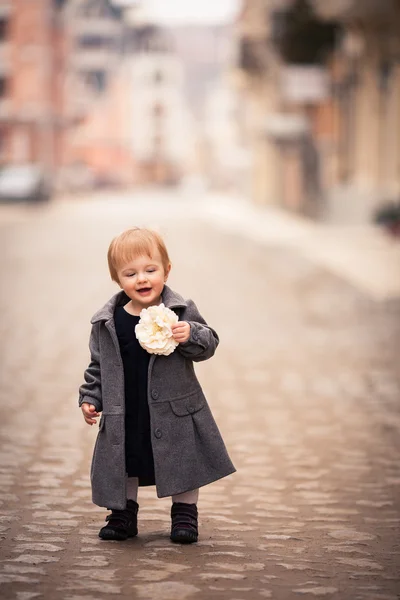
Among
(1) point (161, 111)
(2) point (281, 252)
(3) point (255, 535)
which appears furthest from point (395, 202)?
(1) point (161, 111)

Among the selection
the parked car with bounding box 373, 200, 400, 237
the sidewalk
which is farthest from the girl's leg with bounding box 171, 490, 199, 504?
the parked car with bounding box 373, 200, 400, 237

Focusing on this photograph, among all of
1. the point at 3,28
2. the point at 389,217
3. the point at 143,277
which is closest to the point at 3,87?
the point at 3,28

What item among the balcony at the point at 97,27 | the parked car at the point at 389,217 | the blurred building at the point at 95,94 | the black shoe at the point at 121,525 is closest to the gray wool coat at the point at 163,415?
the black shoe at the point at 121,525

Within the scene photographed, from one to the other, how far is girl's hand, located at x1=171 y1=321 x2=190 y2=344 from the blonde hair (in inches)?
8.9

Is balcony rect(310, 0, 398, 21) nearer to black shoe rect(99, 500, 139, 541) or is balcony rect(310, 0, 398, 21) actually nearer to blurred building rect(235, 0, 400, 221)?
blurred building rect(235, 0, 400, 221)

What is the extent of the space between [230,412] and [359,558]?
3486mm

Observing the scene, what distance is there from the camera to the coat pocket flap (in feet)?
14.7

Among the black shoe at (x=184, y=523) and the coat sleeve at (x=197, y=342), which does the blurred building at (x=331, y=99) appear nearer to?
the coat sleeve at (x=197, y=342)

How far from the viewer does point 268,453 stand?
6703mm

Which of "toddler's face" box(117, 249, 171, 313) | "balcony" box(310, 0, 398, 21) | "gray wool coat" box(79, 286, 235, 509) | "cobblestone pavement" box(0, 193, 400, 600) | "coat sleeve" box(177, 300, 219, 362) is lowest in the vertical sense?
"cobblestone pavement" box(0, 193, 400, 600)

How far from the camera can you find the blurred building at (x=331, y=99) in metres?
27.0

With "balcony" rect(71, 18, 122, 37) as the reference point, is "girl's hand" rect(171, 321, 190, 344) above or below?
below

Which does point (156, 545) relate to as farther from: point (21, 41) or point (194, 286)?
point (21, 41)

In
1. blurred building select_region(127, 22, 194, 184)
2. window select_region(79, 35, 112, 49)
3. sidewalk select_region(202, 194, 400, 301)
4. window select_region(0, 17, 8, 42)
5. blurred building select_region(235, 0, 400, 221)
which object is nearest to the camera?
sidewalk select_region(202, 194, 400, 301)
